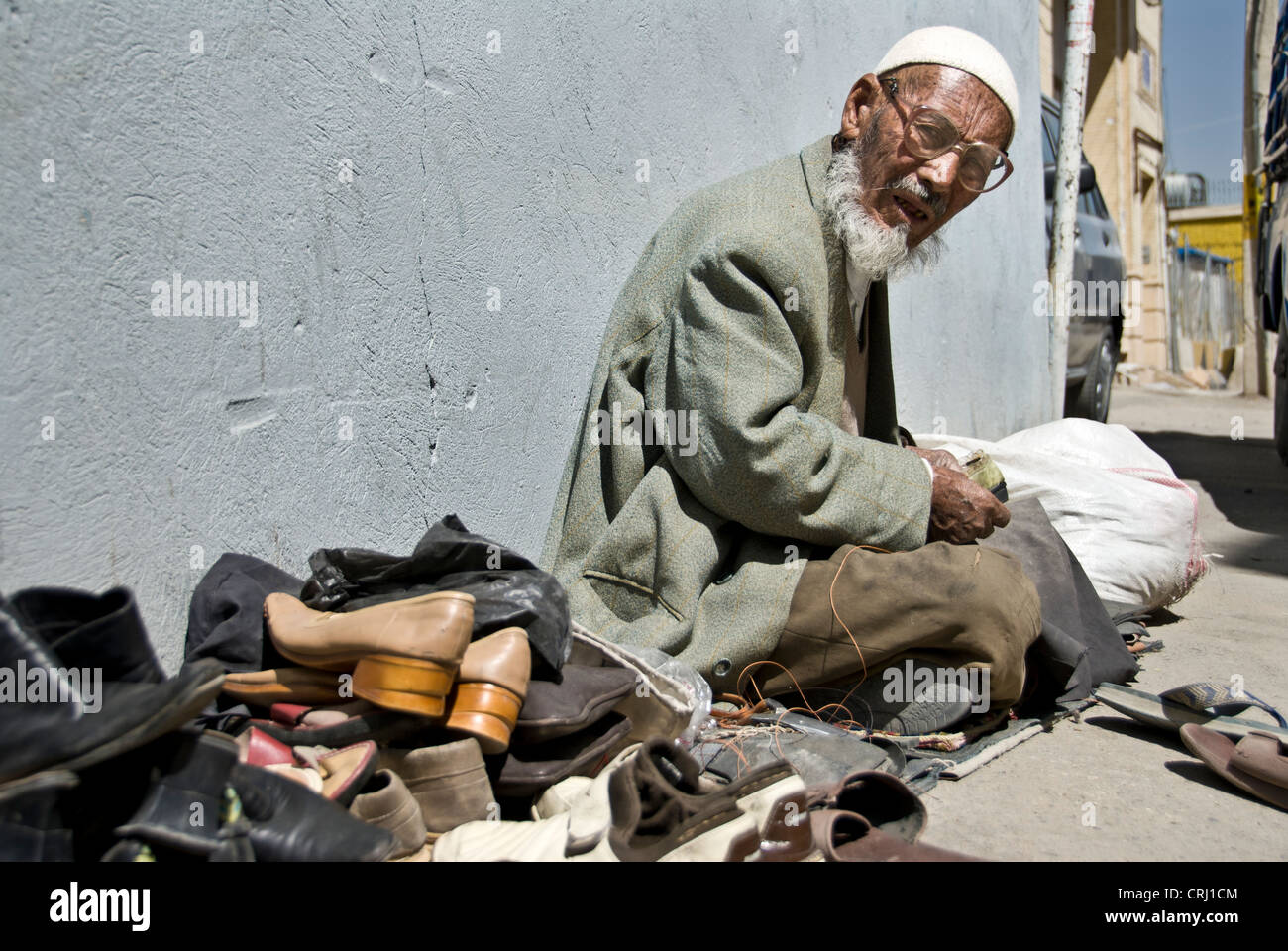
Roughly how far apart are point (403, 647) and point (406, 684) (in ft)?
0.20

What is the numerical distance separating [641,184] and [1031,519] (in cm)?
151

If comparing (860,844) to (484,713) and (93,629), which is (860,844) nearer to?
(484,713)

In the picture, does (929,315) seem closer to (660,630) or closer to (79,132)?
(660,630)

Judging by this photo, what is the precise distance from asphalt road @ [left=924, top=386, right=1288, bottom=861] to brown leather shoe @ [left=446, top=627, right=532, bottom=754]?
839 mm

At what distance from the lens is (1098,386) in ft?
26.9

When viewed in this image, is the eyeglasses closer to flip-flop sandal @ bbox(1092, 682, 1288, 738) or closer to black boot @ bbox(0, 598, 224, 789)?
flip-flop sandal @ bbox(1092, 682, 1288, 738)

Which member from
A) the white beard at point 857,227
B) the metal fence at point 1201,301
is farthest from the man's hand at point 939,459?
the metal fence at point 1201,301

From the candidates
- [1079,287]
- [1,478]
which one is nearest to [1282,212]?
[1079,287]

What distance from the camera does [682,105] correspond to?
3262 mm

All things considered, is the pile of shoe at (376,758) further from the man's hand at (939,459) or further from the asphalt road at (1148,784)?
the man's hand at (939,459)

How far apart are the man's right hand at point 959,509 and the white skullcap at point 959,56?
3.36ft

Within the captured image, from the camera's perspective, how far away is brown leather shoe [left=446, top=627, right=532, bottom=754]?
173 cm

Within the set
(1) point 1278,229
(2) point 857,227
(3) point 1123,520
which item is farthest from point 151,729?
(1) point 1278,229

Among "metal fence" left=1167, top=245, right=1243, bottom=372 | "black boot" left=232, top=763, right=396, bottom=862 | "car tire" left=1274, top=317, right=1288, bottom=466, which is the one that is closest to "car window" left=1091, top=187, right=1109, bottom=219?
"car tire" left=1274, top=317, right=1288, bottom=466
